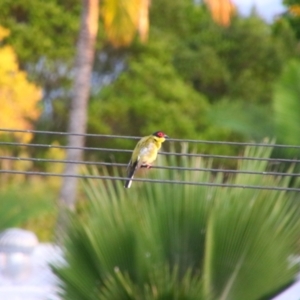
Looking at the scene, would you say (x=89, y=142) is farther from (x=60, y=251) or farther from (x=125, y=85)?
(x=60, y=251)

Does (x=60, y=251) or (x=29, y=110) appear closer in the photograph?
(x=60, y=251)

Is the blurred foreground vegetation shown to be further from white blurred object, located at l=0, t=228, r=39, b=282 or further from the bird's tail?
white blurred object, located at l=0, t=228, r=39, b=282

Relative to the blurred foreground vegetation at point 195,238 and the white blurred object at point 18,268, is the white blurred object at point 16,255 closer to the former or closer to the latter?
the white blurred object at point 18,268

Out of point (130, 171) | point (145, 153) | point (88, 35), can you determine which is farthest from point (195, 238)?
point (88, 35)

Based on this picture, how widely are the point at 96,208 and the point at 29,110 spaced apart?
557 inches

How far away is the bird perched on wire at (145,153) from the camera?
6250mm

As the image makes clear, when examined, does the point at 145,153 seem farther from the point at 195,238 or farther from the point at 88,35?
the point at 88,35

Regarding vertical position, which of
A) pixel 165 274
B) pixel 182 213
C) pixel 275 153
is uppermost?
pixel 275 153

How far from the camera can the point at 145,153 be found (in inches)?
246

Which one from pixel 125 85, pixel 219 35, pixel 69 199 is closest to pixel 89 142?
pixel 125 85

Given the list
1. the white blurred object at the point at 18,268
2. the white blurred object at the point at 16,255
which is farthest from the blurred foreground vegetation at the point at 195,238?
the white blurred object at the point at 16,255

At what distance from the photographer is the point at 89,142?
25.2m

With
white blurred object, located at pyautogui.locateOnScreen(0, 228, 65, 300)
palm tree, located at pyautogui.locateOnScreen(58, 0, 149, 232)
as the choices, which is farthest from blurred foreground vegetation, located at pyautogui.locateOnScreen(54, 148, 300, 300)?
palm tree, located at pyautogui.locateOnScreen(58, 0, 149, 232)

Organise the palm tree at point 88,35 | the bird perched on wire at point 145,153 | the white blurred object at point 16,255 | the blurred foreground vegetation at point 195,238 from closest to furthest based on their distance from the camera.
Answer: the bird perched on wire at point 145,153 → the blurred foreground vegetation at point 195,238 → the white blurred object at point 16,255 → the palm tree at point 88,35
